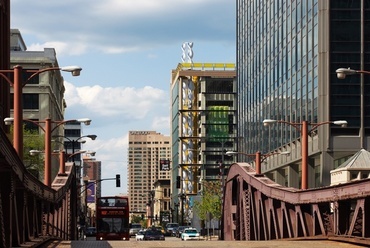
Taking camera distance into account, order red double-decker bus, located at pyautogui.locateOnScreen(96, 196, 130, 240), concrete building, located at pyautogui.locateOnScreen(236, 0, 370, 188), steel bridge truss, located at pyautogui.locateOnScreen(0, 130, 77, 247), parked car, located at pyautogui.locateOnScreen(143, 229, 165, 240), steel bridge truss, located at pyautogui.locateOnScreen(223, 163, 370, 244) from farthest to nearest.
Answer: parked car, located at pyautogui.locateOnScreen(143, 229, 165, 240)
red double-decker bus, located at pyautogui.locateOnScreen(96, 196, 130, 240)
concrete building, located at pyautogui.locateOnScreen(236, 0, 370, 188)
steel bridge truss, located at pyautogui.locateOnScreen(223, 163, 370, 244)
steel bridge truss, located at pyautogui.locateOnScreen(0, 130, 77, 247)

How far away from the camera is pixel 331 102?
74438 mm

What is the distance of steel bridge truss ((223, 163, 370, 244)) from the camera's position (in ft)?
97.8

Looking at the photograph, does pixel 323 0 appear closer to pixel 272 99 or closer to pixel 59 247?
pixel 272 99

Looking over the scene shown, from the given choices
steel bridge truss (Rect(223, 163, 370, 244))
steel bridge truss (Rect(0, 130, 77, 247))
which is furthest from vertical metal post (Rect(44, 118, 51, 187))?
steel bridge truss (Rect(223, 163, 370, 244))

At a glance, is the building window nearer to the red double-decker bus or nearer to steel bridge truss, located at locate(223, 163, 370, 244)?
the red double-decker bus

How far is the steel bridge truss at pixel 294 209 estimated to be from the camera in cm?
2980

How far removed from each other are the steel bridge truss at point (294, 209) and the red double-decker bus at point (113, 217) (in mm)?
18636

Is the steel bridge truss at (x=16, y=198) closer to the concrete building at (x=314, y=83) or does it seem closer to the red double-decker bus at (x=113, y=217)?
the concrete building at (x=314, y=83)

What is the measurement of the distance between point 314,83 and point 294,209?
36.6m

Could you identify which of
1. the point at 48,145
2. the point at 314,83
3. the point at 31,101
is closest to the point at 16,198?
the point at 48,145

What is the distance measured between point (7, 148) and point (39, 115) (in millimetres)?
109406

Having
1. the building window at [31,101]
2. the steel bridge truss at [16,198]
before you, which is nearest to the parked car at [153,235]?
the steel bridge truss at [16,198]

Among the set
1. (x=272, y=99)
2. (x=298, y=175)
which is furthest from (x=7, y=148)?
(x=272, y=99)

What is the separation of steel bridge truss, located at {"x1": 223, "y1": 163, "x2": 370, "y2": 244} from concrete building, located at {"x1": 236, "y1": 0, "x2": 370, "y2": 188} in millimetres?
15746
